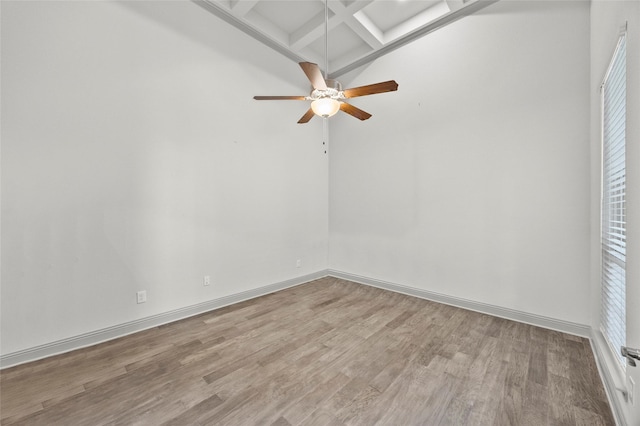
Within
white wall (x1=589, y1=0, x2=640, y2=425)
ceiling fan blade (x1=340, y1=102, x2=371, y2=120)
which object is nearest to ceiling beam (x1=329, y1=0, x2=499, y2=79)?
white wall (x1=589, y1=0, x2=640, y2=425)

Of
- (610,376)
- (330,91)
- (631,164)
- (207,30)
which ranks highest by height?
(207,30)

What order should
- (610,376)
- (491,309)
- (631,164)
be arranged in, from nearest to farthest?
(631,164)
(610,376)
(491,309)

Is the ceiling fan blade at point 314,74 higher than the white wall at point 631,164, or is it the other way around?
the ceiling fan blade at point 314,74

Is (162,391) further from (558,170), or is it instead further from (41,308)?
(558,170)

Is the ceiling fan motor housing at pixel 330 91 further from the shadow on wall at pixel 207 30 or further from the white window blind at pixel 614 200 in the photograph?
the shadow on wall at pixel 207 30

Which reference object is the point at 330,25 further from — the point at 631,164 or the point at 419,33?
the point at 631,164

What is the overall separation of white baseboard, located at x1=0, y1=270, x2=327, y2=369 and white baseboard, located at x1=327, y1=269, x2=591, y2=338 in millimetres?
1774

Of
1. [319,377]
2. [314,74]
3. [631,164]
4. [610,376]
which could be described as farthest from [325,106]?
[610,376]

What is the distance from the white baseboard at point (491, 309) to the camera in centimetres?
248

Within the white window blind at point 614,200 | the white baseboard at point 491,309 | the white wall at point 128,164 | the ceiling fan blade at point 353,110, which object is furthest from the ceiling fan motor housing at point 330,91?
the white baseboard at point 491,309

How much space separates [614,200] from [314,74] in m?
2.31

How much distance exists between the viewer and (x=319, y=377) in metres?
1.86

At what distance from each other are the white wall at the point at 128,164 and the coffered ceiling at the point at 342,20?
0.22m

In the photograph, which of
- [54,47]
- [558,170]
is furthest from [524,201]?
[54,47]
